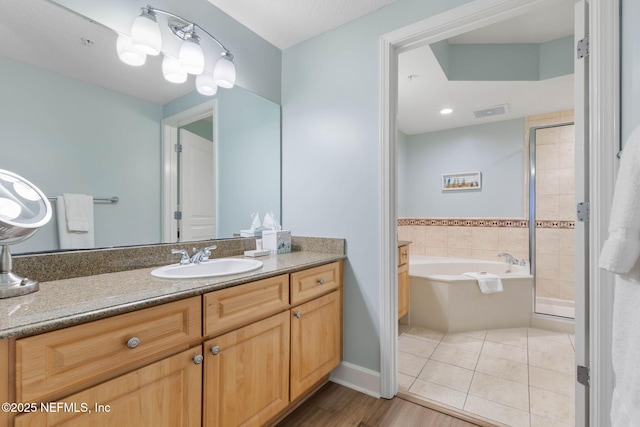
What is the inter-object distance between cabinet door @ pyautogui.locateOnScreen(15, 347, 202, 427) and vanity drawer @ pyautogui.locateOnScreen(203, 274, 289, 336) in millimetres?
116

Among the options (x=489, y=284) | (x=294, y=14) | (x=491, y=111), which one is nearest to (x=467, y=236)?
(x=489, y=284)

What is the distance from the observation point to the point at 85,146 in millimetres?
1271

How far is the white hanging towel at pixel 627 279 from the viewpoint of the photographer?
27.2 inches

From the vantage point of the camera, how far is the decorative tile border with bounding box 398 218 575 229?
329 centimetres

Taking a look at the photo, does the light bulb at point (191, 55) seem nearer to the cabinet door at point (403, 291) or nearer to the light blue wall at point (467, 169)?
the cabinet door at point (403, 291)

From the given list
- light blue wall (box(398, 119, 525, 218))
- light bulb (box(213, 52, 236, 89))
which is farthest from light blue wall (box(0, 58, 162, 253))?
light blue wall (box(398, 119, 525, 218))

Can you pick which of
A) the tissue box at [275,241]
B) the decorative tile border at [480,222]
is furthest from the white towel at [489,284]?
the tissue box at [275,241]

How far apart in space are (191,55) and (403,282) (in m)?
2.34

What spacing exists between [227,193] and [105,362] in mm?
1266

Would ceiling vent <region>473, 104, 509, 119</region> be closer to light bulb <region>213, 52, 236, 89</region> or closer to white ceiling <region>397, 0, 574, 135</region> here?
white ceiling <region>397, 0, 574, 135</region>

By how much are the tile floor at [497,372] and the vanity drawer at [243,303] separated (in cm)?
110

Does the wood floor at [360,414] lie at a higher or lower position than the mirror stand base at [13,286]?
lower

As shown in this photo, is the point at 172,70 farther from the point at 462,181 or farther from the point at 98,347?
the point at 462,181

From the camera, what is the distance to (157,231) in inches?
60.1
